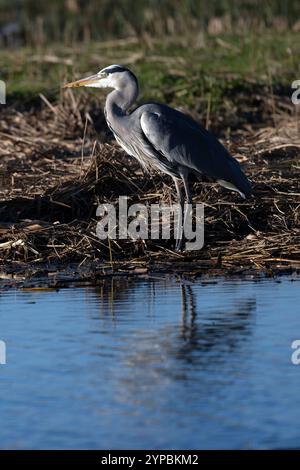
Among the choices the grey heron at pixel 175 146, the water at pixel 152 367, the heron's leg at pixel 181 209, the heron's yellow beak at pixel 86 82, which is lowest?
the water at pixel 152 367

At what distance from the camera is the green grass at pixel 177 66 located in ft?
49.0

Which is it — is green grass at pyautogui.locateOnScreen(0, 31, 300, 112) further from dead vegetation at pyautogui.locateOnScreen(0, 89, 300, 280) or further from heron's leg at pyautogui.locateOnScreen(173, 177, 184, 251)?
heron's leg at pyautogui.locateOnScreen(173, 177, 184, 251)

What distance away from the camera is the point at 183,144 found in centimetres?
1003

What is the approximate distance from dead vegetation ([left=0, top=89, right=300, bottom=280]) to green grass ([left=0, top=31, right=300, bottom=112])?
2.16m

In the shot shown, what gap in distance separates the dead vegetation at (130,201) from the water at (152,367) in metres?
0.68

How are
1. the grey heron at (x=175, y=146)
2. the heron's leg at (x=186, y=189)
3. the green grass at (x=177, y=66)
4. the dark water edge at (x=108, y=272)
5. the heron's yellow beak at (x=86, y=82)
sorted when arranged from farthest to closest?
the green grass at (x=177, y=66) → the heron's yellow beak at (x=86, y=82) → the grey heron at (x=175, y=146) → the heron's leg at (x=186, y=189) → the dark water edge at (x=108, y=272)

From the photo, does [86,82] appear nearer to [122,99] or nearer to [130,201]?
[122,99]

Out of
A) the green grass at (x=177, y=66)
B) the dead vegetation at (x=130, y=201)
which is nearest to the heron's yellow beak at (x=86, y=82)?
the dead vegetation at (x=130, y=201)

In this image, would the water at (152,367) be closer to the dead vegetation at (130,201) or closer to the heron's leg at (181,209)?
the dead vegetation at (130,201)

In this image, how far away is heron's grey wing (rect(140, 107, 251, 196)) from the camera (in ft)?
32.7

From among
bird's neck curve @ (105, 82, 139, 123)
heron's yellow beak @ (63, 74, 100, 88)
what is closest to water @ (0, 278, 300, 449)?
bird's neck curve @ (105, 82, 139, 123)

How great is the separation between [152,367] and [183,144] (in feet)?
12.7
